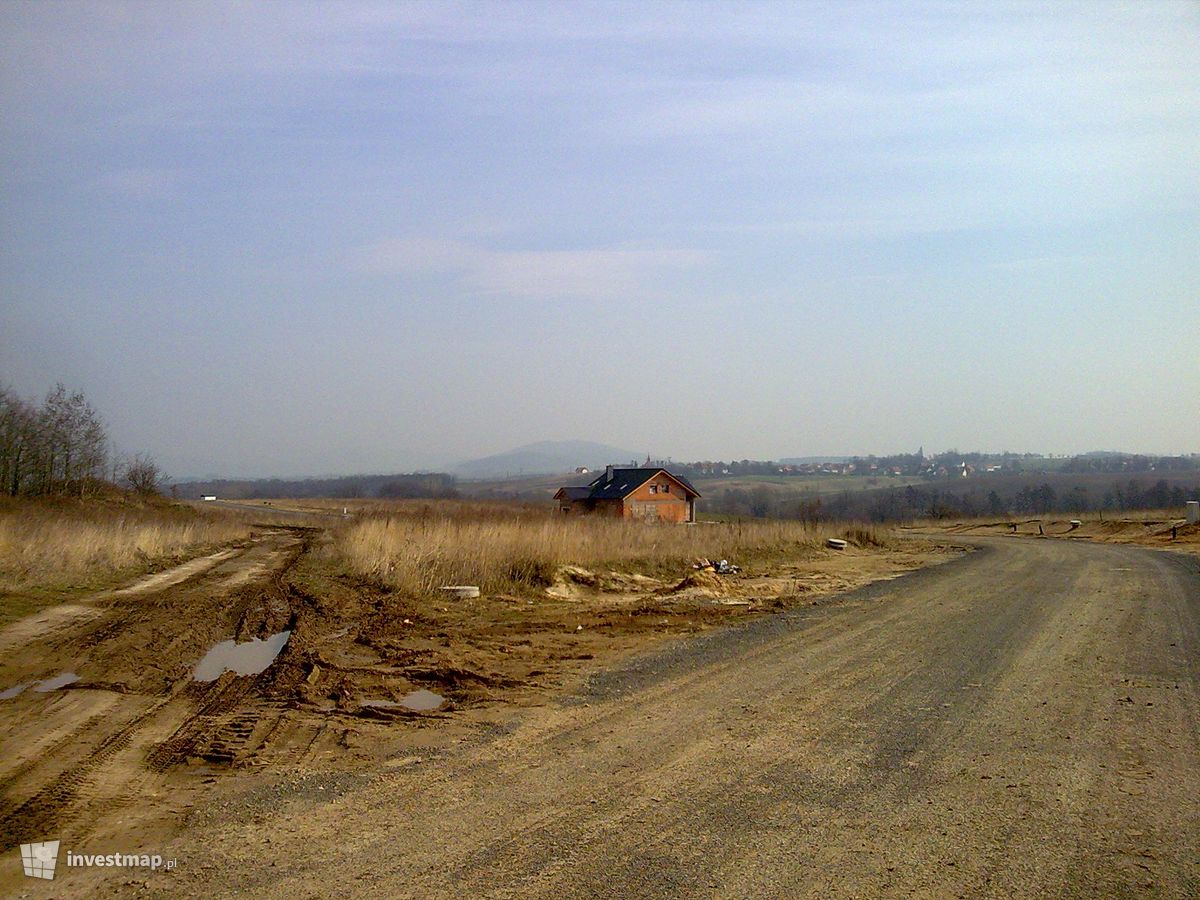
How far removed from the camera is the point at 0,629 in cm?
1220

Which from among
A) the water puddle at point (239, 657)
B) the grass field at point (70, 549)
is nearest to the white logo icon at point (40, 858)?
the water puddle at point (239, 657)

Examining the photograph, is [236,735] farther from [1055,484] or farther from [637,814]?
[1055,484]

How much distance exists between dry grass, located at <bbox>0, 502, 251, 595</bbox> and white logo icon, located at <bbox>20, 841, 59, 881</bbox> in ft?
40.0

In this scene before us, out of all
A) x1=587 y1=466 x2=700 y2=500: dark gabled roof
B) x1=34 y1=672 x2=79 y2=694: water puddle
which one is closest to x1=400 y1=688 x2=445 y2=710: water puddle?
x1=34 y1=672 x2=79 y2=694: water puddle

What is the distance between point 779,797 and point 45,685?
7925 millimetres

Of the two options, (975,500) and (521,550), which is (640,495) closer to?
(521,550)

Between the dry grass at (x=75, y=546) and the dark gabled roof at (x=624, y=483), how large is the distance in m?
32.0

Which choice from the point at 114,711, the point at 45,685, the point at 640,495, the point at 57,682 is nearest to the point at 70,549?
the point at 57,682

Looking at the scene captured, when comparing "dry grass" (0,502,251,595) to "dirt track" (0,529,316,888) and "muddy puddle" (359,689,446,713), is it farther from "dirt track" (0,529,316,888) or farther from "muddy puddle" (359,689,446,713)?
"muddy puddle" (359,689,446,713)

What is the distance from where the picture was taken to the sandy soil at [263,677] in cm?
611

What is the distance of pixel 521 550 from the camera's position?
20062mm

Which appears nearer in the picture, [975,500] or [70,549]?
[70,549]

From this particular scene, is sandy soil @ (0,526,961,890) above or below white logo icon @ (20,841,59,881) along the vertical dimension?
below

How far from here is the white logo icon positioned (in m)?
4.69
